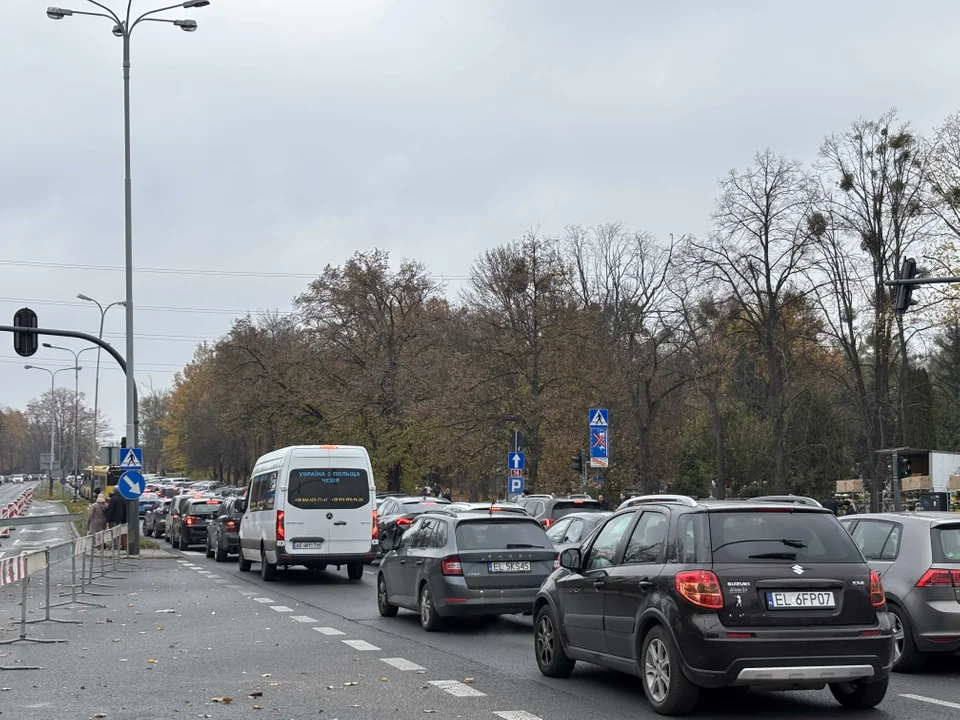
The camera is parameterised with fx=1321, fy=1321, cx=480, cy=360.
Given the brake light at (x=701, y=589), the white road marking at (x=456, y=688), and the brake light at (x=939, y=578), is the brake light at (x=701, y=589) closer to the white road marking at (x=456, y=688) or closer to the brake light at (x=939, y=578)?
the white road marking at (x=456, y=688)

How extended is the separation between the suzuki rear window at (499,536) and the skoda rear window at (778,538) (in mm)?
6743

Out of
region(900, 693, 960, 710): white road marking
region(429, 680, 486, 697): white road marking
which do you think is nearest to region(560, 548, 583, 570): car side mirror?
region(429, 680, 486, 697): white road marking

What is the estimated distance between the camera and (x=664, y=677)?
930 cm

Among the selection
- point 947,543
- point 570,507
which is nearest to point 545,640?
point 947,543

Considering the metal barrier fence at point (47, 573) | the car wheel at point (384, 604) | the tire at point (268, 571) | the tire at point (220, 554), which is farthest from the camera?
the tire at point (220, 554)

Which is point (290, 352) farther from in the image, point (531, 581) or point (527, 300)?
point (531, 581)

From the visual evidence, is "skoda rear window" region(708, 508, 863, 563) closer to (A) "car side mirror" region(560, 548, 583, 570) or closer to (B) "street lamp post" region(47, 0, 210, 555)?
(A) "car side mirror" region(560, 548, 583, 570)

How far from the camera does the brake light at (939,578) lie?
11.6 metres

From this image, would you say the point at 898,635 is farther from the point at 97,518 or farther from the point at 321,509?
the point at 97,518

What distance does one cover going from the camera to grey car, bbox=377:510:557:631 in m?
15.4

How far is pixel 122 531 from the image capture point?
31.2 metres

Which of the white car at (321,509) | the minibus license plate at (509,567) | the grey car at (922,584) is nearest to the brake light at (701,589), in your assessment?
the grey car at (922,584)

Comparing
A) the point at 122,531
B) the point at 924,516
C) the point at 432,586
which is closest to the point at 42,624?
the point at 432,586

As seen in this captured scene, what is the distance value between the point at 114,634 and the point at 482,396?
114ft
